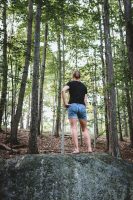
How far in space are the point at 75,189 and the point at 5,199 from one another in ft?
5.13

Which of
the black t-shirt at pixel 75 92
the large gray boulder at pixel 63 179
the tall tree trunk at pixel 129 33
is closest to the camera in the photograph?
the large gray boulder at pixel 63 179

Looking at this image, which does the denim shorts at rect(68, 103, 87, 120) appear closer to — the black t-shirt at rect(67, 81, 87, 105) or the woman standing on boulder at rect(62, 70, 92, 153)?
the woman standing on boulder at rect(62, 70, 92, 153)

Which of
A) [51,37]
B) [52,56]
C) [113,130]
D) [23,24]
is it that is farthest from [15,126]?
[52,56]

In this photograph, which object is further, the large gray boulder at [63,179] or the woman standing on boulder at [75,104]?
the woman standing on boulder at [75,104]

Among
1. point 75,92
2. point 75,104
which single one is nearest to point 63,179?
point 75,104

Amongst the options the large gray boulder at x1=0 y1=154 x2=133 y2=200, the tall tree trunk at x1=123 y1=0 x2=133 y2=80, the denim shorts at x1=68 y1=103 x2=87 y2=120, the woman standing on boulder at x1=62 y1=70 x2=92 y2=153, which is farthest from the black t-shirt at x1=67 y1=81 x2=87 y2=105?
the tall tree trunk at x1=123 y1=0 x2=133 y2=80

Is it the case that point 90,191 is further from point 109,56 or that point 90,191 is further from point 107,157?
point 109,56

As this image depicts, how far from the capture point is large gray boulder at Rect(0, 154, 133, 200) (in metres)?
6.24

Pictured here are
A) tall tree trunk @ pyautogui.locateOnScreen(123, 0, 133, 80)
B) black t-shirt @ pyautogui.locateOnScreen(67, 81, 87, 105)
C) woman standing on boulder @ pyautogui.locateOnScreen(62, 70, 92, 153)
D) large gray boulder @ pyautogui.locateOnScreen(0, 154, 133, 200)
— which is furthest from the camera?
tall tree trunk @ pyautogui.locateOnScreen(123, 0, 133, 80)

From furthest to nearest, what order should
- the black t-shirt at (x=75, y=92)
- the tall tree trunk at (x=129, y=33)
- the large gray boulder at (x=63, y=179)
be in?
the tall tree trunk at (x=129, y=33) < the black t-shirt at (x=75, y=92) < the large gray boulder at (x=63, y=179)

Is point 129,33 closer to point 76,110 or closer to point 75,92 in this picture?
point 75,92

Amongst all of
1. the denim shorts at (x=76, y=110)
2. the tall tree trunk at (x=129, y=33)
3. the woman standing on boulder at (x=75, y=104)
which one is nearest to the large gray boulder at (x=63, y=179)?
the woman standing on boulder at (x=75, y=104)

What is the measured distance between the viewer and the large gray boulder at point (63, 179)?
6.24 meters

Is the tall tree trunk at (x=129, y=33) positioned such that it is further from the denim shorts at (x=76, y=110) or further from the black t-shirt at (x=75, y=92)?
the denim shorts at (x=76, y=110)
